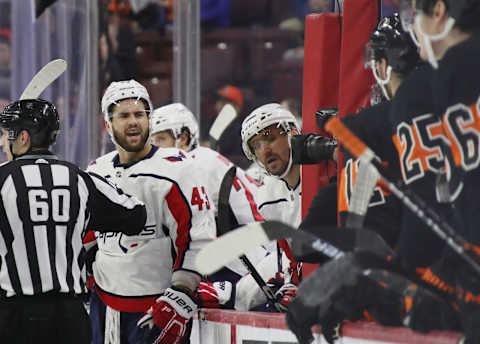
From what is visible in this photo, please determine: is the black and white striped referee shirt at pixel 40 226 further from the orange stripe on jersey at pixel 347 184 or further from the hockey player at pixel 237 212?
the orange stripe on jersey at pixel 347 184

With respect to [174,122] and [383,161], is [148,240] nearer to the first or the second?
[383,161]

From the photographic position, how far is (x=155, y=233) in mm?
4074

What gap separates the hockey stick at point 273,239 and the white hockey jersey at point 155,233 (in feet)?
4.75

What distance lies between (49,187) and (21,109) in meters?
0.37

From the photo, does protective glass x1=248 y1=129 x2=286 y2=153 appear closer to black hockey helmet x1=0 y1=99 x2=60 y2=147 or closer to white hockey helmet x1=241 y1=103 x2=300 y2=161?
white hockey helmet x1=241 y1=103 x2=300 y2=161

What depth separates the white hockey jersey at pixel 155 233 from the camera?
13.2ft

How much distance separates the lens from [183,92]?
7.07 meters

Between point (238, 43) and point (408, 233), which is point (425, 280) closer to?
point (408, 233)

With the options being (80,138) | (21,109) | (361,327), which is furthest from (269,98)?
(361,327)

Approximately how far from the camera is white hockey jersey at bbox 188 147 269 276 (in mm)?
4578

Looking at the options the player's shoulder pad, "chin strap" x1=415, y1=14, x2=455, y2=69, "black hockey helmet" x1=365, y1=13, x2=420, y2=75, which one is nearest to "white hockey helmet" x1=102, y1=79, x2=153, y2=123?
the player's shoulder pad

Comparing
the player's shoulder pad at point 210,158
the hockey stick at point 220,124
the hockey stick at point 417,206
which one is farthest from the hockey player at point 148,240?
the hockey stick at point 220,124

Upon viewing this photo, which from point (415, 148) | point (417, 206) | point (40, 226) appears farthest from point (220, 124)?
point (417, 206)

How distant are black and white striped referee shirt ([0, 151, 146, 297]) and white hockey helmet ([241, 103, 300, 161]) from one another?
90 centimetres
